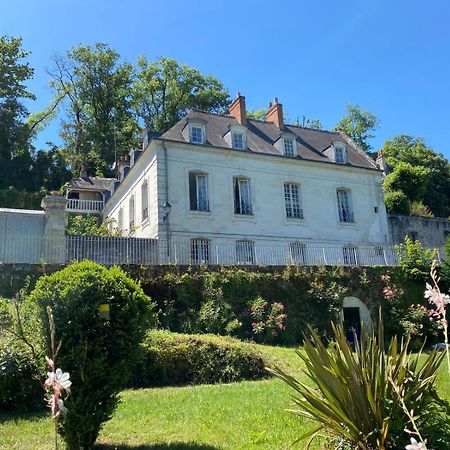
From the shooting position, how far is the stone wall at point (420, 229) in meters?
26.1

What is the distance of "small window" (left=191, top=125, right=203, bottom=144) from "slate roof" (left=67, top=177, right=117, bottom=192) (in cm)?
1228

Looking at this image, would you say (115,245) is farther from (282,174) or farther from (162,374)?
(282,174)

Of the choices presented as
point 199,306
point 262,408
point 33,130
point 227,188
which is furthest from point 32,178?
point 262,408

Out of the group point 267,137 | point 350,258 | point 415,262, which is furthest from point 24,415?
point 267,137

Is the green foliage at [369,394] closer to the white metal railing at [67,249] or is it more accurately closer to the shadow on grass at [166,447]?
the shadow on grass at [166,447]

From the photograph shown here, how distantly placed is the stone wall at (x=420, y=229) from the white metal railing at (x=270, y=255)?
22.7ft

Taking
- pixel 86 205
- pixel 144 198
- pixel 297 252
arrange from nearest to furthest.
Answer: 1. pixel 297 252
2. pixel 144 198
3. pixel 86 205

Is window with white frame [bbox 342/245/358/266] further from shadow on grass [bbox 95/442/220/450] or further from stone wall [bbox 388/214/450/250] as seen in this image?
shadow on grass [bbox 95/442/220/450]

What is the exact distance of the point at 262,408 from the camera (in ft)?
21.2

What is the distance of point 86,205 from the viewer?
3153cm

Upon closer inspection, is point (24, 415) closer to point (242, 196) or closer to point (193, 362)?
point (193, 362)

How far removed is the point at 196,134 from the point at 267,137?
416 cm

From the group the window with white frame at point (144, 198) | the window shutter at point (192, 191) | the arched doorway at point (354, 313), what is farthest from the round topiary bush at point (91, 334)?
the window with white frame at point (144, 198)

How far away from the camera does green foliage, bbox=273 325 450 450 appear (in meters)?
4.02
